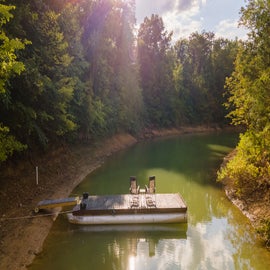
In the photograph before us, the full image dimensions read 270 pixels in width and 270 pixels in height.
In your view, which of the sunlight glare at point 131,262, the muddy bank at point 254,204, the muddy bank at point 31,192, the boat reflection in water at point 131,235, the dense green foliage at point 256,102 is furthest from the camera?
the muddy bank at point 254,204

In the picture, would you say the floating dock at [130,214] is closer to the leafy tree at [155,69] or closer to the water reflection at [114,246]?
the water reflection at [114,246]

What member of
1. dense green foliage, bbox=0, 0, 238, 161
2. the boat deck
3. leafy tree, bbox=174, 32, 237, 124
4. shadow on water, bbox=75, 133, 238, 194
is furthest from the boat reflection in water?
leafy tree, bbox=174, 32, 237, 124

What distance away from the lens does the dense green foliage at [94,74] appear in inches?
546

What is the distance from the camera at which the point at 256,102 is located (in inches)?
507

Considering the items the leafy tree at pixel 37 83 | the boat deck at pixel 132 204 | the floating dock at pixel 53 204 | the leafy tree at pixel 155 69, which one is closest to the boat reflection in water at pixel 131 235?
the boat deck at pixel 132 204

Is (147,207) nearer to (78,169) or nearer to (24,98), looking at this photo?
(24,98)

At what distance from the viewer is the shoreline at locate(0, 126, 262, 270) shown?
10784mm

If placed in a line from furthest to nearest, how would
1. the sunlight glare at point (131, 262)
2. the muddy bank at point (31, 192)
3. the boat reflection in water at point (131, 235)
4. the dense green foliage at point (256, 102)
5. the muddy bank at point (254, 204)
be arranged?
the muddy bank at point (254, 204) → the dense green foliage at point (256, 102) → the boat reflection in water at point (131, 235) → the muddy bank at point (31, 192) → the sunlight glare at point (131, 262)

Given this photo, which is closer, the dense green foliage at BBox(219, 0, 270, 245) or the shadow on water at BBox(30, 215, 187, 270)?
the shadow on water at BBox(30, 215, 187, 270)

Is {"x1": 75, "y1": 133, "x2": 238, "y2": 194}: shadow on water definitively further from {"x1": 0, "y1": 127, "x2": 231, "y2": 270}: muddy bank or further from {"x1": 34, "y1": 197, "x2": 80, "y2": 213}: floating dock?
{"x1": 34, "y1": 197, "x2": 80, "y2": 213}: floating dock

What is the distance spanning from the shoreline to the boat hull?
164cm

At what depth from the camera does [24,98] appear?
14.4 meters

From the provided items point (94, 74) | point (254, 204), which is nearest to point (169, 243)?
point (254, 204)

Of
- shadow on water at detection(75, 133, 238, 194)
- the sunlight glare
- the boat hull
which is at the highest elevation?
shadow on water at detection(75, 133, 238, 194)
